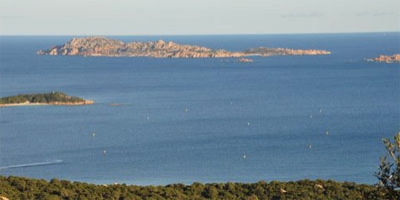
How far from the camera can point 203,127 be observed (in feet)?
240

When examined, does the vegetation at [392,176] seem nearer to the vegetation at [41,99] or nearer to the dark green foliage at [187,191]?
the dark green foliage at [187,191]

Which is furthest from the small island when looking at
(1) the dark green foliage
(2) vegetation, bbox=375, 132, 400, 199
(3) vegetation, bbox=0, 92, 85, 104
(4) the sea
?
(2) vegetation, bbox=375, 132, 400, 199

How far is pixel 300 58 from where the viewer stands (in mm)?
183500

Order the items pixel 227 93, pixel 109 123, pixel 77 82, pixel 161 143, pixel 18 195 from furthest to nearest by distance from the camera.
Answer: pixel 77 82, pixel 227 93, pixel 109 123, pixel 161 143, pixel 18 195

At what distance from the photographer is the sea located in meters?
52.4

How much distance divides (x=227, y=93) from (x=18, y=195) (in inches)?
3076

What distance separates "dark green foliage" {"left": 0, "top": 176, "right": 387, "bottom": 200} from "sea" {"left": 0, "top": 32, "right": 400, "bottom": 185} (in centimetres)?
1474

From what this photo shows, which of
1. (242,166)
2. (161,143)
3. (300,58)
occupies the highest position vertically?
(300,58)

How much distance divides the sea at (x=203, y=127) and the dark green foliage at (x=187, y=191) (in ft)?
48.3

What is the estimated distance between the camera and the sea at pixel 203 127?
52406 mm

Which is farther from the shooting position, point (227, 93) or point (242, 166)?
point (227, 93)

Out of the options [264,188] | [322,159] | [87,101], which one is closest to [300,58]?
[87,101]

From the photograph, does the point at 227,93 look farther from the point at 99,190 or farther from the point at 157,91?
the point at 99,190

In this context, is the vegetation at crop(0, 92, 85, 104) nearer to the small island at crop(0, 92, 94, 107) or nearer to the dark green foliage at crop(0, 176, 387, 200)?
the small island at crop(0, 92, 94, 107)
